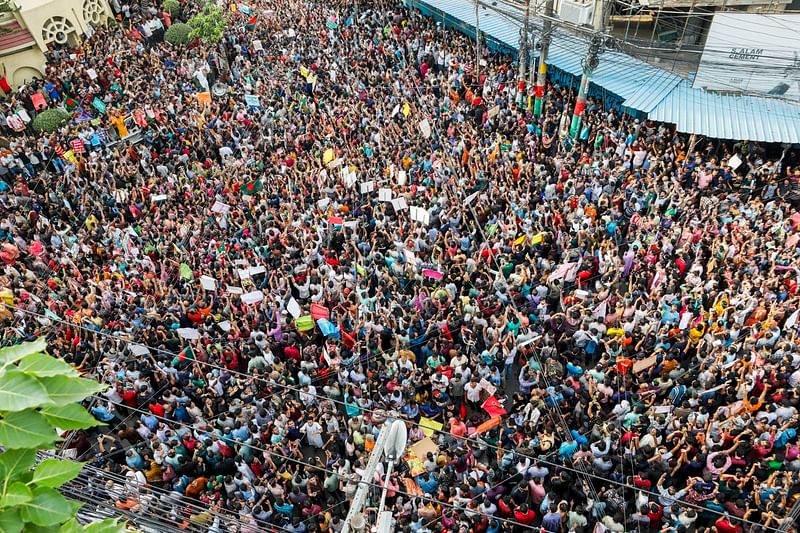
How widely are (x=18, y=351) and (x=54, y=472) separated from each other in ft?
2.40

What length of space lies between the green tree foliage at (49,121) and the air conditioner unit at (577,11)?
66.1 feet

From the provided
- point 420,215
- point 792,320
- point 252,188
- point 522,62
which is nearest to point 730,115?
point 522,62

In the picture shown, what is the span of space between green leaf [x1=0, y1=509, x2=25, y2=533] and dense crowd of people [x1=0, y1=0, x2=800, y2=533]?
3.21 m

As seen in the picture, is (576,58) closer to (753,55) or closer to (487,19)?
(487,19)

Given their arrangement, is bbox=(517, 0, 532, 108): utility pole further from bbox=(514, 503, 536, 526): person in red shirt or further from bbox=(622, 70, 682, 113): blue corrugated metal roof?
bbox=(514, 503, 536, 526): person in red shirt

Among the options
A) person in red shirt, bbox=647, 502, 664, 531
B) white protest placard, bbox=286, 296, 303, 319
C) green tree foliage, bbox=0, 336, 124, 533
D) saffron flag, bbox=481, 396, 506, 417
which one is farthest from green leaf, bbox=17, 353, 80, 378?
white protest placard, bbox=286, 296, 303, 319

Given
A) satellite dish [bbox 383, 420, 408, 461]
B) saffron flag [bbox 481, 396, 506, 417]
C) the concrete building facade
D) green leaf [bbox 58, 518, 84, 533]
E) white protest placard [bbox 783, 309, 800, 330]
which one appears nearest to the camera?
green leaf [bbox 58, 518, 84, 533]

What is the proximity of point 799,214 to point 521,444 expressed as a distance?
8.97 meters

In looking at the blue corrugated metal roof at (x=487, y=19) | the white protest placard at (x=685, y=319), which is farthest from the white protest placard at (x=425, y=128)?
the white protest placard at (x=685, y=319)

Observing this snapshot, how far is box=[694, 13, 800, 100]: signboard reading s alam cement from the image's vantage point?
622 inches

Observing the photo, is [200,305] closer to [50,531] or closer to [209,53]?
[50,531]

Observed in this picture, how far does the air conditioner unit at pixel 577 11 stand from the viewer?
20984 millimetres

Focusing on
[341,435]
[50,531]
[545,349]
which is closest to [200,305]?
[341,435]

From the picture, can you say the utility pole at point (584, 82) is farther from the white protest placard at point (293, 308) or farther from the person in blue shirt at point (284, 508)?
the person in blue shirt at point (284, 508)
